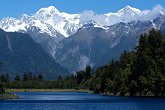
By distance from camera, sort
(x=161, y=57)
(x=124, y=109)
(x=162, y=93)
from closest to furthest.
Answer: (x=124, y=109), (x=162, y=93), (x=161, y=57)

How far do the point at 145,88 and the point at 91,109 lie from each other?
6941 cm

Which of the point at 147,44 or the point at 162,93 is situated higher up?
the point at 147,44

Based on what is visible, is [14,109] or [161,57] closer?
[14,109]

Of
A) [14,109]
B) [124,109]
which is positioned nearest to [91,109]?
[124,109]

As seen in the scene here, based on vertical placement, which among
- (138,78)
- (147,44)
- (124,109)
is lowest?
(124,109)

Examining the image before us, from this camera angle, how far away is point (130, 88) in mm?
181000

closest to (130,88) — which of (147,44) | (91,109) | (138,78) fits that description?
(138,78)

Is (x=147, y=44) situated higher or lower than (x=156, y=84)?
higher

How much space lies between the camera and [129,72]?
185m

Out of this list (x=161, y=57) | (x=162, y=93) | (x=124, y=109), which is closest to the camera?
(x=124, y=109)

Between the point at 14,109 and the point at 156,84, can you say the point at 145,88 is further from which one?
the point at 14,109

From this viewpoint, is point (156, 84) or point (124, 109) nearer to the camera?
point (124, 109)

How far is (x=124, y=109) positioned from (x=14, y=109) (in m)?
23.3

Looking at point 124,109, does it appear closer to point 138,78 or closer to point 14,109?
point 14,109
